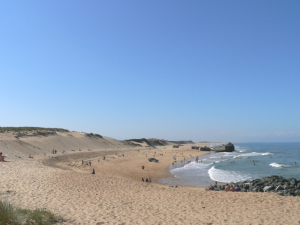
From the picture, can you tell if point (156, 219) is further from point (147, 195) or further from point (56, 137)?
point (56, 137)

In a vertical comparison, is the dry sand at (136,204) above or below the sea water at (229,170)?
above

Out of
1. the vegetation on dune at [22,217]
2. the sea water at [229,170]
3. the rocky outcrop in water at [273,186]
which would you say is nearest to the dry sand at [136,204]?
the vegetation on dune at [22,217]

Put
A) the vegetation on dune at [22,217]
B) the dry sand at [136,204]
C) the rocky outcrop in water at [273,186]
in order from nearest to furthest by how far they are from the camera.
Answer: the vegetation on dune at [22,217], the dry sand at [136,204], the rocky outcrop in water at [273,186]

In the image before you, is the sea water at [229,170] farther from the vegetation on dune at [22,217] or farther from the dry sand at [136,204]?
the vegetation on dune at [22,217]

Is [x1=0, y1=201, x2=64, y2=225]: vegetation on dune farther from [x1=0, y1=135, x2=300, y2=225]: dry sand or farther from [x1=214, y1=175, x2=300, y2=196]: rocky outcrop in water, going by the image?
[x1=214, y1=175, x2=300, y2=196]: rocky outcrop in water

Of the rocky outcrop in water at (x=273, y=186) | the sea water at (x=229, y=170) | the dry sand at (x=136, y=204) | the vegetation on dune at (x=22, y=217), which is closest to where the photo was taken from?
the vegetation on dune at (x=22, y=217)

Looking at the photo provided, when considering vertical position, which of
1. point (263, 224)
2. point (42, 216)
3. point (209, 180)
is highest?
point (42, 216)

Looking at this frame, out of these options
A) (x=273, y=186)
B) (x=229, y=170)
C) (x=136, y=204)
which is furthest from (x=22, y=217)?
(x=229, y=170)

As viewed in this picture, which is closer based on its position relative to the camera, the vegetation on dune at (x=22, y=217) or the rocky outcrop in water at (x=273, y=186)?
the vegetation on dune at (x=22, y=217)

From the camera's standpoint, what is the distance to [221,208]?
1189 centimetres

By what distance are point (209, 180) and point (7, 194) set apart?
68.1 feet

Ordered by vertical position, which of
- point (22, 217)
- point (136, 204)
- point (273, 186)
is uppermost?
point (22, 217)

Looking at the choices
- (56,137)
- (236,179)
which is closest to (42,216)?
(236,179)

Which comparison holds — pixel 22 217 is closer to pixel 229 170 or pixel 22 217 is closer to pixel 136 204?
pixel 136 204
